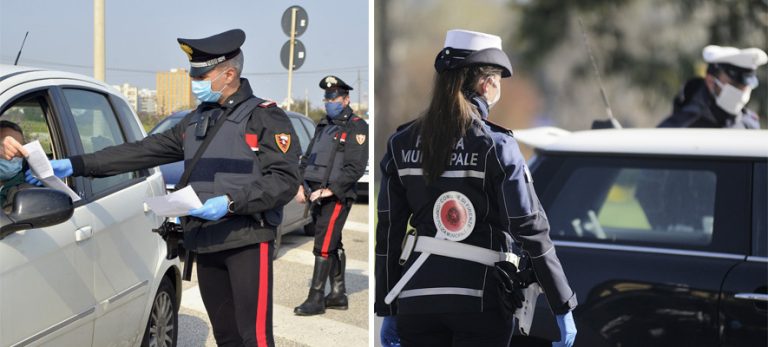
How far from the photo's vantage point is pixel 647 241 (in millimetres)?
3162

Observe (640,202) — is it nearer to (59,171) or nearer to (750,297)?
(750,297)

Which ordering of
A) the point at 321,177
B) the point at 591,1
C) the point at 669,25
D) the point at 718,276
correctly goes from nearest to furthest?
the point at 718,276
the point at 669,25
the point at 591,1
the point at 321,177

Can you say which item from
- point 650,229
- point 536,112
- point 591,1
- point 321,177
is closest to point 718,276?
point 650,229

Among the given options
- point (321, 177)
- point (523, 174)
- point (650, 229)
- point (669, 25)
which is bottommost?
point (321, 177)

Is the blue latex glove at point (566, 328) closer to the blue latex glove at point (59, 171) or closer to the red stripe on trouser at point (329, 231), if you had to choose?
the blue latex glove at point (59, 171)

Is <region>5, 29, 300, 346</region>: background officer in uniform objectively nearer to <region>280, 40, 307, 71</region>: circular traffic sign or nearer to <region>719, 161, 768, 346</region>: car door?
<region>719, 161, 768, 346</region>: car door

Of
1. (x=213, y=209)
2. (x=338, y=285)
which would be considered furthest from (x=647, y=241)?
(x=338, y=285)

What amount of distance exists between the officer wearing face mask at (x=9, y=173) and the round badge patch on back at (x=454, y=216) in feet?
5.39

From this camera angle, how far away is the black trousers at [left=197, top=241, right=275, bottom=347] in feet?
10.8

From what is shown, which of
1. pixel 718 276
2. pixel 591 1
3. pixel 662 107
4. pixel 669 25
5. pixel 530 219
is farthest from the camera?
pixel 591 1

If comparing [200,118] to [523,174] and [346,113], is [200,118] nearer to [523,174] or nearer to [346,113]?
[523,174]

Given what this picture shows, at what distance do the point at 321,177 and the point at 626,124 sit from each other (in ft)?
10.0

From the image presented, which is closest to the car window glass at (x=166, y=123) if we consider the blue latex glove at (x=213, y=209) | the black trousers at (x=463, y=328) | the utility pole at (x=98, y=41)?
the utility pole at (x=98, y=41)

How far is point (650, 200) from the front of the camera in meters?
3.29
